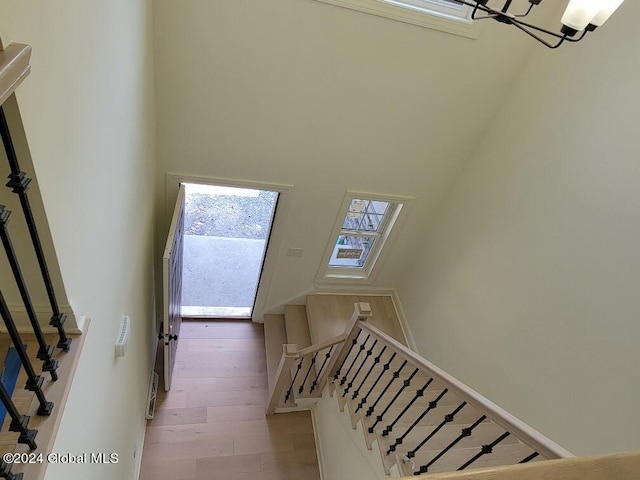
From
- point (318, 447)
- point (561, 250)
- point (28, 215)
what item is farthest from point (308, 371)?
point (28, 215)

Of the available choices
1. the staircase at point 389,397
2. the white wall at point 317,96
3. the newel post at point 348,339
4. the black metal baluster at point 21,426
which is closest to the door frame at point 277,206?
the white wall at point 317,96

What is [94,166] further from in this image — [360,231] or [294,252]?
[360,231]

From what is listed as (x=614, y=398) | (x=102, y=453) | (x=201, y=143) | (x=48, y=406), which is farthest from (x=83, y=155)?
(x=614, y=398)

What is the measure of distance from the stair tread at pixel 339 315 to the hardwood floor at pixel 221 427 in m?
0.74

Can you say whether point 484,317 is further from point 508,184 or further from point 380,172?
point 380,172

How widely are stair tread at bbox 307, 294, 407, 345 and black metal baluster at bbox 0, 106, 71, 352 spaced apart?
324cm

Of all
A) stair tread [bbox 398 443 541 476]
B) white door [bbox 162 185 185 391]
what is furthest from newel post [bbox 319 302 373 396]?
white door [bbox 162 185 185 391]

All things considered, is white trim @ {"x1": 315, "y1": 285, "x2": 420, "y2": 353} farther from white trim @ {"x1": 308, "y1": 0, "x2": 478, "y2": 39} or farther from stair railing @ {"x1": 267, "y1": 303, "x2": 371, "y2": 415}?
white trim @ {"x1": 308, "y1": 0, "x2": 478, "y2": 39}

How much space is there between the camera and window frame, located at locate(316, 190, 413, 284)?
368 centimetres

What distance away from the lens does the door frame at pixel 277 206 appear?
10.4 feet

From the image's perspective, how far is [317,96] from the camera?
286cm

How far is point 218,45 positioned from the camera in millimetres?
2494

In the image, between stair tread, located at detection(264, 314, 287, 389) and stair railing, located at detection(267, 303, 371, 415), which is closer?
stair railing, located at detection(267, 303, 371, 415)

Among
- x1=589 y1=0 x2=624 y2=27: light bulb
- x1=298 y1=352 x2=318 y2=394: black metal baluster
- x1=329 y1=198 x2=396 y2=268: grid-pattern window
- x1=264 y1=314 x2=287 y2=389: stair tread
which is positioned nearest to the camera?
x1=589 y1=0 x2=624 y2=27: light bulb
